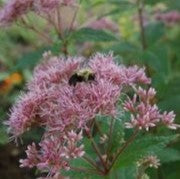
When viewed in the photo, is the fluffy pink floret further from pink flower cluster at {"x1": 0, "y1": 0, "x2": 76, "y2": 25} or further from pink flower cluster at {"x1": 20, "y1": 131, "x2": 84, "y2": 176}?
pink flower cluster at {"x1": 0, "y1": 0, "x2": 76, "y2": 25}

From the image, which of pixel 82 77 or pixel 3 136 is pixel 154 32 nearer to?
pixel 3 136

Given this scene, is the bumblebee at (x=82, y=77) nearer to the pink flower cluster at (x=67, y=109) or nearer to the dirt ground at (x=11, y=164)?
the pink flower cluster at (x=67, y=109)

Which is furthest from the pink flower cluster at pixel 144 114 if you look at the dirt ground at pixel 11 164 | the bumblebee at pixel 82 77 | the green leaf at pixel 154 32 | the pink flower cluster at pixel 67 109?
the dirt ground at pixel 11 164

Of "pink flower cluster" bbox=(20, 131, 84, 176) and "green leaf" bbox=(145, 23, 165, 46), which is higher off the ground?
"green leaf" bbox=(145, 23, 165, 46)

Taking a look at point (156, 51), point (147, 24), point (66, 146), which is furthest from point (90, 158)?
point (147, 24)

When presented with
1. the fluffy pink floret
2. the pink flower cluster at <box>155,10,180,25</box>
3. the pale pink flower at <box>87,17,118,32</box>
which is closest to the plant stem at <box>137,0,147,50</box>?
the pale pink flower at <box>87,17,118,32</box>

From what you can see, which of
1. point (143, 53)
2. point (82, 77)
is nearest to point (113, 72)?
point (82, 77)
